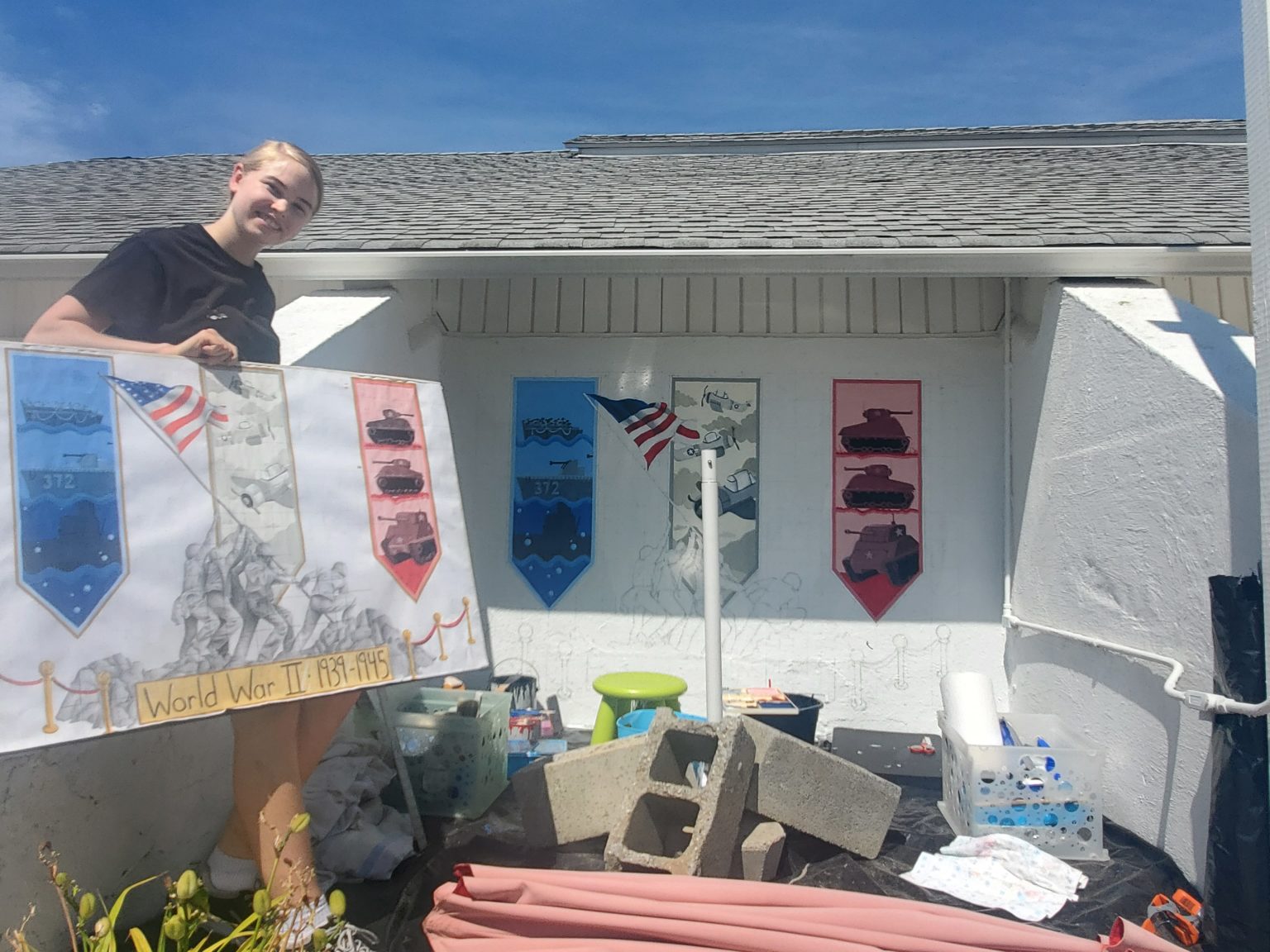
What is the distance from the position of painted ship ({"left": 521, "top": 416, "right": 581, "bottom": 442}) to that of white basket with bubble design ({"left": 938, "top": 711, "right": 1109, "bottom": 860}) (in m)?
3.28

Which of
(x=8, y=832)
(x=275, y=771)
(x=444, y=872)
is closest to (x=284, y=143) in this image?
(x=275, y=771)

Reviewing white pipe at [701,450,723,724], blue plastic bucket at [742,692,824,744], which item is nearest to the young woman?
white pipe at [701,450,723,724]

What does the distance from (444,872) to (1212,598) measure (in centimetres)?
309

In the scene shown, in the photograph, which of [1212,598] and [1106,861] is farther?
[1106,861]

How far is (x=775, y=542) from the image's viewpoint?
18.9 feet

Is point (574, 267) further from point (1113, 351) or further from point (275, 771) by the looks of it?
point (275, 771)

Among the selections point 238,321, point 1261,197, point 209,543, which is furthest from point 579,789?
point 1261,197

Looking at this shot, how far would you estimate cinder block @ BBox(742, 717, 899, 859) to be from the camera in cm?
339

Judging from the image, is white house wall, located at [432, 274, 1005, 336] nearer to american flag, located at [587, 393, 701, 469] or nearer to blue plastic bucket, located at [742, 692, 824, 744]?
american flag, located at [587, 393, 701, 469]

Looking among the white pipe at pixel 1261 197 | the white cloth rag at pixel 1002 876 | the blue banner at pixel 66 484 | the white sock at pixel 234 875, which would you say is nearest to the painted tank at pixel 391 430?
the blue banner at pixel 66 484

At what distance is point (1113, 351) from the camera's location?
403 centimetres

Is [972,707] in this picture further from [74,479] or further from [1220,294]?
[74,479]

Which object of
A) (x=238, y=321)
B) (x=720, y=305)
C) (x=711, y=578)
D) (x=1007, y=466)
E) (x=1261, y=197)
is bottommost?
(x=711, y=578)

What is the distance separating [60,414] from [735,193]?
507 centimetres
